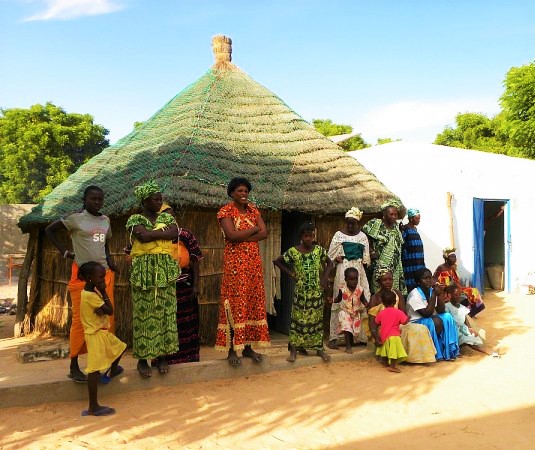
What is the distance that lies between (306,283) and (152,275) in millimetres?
1605

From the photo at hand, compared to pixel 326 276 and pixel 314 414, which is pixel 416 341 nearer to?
pixel 326 276

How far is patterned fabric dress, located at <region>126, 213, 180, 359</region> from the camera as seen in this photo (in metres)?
4.07

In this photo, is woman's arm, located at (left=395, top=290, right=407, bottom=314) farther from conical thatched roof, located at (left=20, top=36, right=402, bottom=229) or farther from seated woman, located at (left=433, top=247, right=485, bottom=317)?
conical thatched roof, located at (left=20, top=36, right=402, bottom=229)

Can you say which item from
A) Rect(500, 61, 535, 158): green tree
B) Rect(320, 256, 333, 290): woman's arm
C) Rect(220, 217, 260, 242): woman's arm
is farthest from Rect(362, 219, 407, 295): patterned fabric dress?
Rect(500, 61, 535, 158): green tree

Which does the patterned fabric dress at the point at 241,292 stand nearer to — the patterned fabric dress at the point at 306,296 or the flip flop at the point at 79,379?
the patterned fabric dress at the point at 306,296

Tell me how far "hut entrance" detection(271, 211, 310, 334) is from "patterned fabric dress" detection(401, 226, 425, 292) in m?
1.30

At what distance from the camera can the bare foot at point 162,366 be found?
171 inches

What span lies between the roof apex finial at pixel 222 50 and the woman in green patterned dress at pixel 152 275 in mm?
5227

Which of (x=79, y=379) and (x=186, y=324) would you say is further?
(x=186, y=324)

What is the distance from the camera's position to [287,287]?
6891 millimetres

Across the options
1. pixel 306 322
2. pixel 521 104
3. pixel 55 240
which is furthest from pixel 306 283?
pixel 521 104

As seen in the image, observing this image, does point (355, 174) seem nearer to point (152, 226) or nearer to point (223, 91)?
point (223, 91)

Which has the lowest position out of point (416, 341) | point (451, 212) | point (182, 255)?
point (416, 341)

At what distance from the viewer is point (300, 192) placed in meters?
6.55
